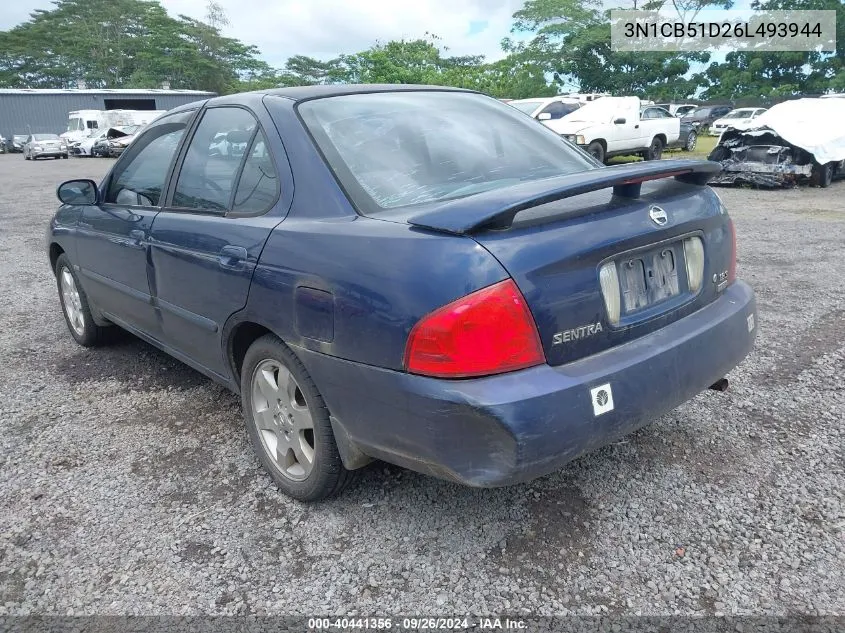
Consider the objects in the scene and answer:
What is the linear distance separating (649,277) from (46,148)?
35401 millimetres

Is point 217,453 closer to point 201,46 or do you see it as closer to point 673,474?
point 673,474

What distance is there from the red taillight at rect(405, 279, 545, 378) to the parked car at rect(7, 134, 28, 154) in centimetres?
4536

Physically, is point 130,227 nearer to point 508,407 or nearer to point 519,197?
point 519,197

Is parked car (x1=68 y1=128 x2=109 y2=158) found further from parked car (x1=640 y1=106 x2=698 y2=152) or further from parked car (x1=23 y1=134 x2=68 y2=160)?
parked car (x1=640 y1=106 x2=698 y2=152)

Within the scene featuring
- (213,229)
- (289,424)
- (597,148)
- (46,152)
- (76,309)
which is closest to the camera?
(289,424)

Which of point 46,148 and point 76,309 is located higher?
point 46,148

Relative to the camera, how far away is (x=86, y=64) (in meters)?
64.3

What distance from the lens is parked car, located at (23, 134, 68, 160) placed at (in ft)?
103

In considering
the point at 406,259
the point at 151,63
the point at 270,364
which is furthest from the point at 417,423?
the point at 151,63

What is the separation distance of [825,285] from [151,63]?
6736cm

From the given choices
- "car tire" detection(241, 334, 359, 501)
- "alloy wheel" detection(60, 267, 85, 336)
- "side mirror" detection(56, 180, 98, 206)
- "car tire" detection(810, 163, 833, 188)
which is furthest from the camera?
"car tire" detection(810, 163, 833, 188)

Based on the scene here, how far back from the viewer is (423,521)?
2.46m

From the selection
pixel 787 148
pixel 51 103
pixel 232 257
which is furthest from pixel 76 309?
pixel 51 103

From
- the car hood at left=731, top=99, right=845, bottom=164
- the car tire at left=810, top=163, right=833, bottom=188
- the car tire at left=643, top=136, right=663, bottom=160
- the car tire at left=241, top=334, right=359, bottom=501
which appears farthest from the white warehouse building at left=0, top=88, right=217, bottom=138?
the car tire at left=241, top=334, right=359, bottom=501
